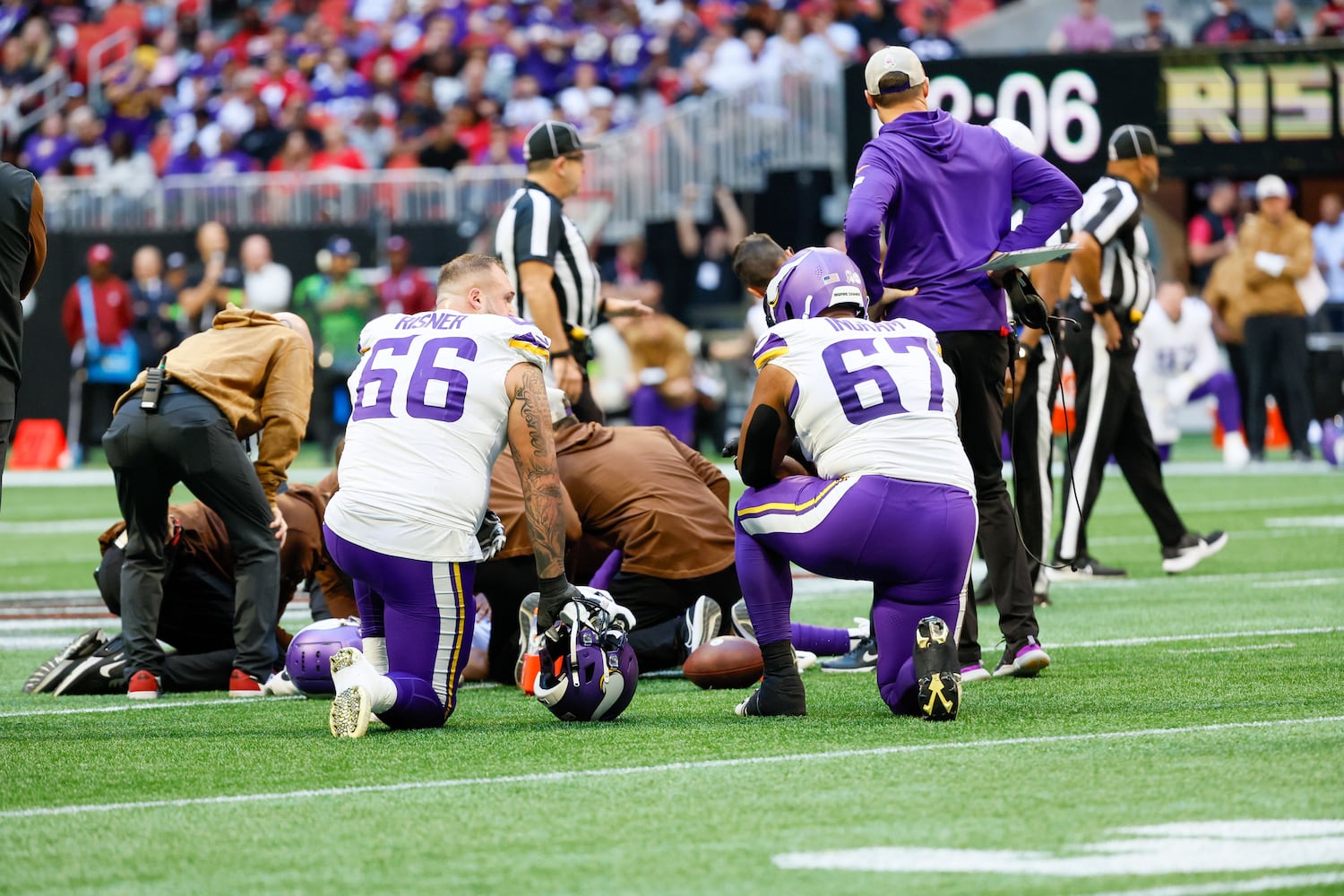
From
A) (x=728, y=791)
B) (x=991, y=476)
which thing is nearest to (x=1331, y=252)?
(x=991, y=476)

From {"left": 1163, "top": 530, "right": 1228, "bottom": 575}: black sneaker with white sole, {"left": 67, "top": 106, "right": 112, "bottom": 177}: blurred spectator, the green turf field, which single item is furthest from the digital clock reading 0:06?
{"left": 67, "top": 106, "right": 112, "bottom": 177}: blurred spectator

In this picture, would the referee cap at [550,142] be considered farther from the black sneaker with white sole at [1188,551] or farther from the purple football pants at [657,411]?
the purple football pants at [657,411]

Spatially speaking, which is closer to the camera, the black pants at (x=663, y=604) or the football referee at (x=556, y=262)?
the black pants at (x=663, y=604)

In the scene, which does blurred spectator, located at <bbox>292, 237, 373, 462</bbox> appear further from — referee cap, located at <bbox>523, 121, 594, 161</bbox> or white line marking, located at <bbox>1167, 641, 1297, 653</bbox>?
white line marking, located at <bbox>1167, 641, 1297, 653</bbox>

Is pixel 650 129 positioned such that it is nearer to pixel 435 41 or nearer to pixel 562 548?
pixel 435 41

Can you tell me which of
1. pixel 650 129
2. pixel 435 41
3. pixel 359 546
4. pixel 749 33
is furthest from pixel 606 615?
pixel 435 41

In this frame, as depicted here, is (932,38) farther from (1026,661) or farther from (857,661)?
(1026,661)

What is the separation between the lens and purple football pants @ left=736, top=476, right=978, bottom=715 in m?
5.98

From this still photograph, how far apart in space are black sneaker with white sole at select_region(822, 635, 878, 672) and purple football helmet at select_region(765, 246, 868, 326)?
1748mm

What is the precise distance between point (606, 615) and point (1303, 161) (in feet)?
52.6

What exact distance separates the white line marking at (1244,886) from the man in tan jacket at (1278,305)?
50.8 ft

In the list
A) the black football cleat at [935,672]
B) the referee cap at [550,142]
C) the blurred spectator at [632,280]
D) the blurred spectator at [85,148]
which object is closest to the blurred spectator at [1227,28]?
the blurred spectator at [632,280]

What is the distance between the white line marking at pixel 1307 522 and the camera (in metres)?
13.0

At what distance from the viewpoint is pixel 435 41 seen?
27.8 m
